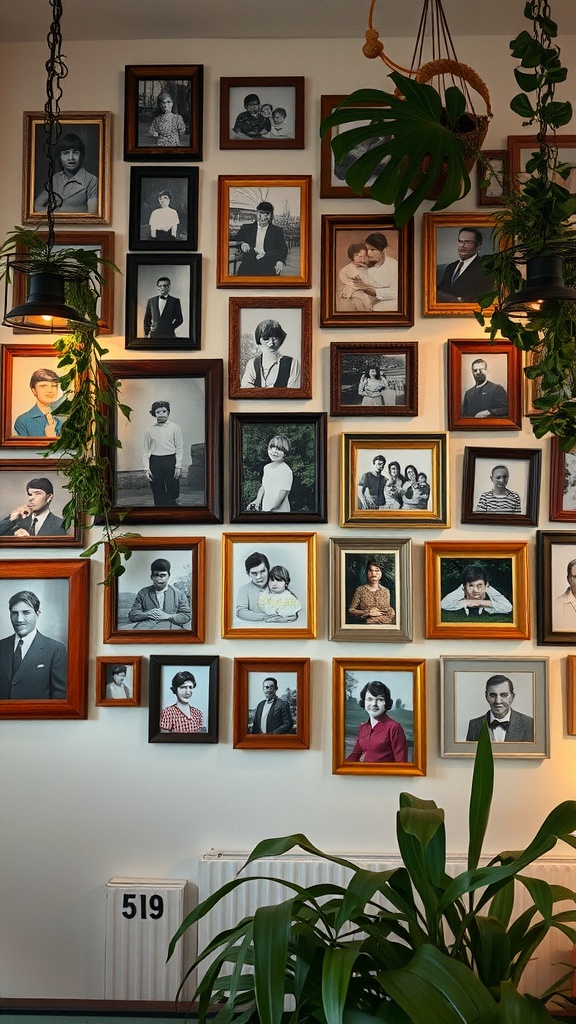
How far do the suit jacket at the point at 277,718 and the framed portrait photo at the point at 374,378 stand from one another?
87 cm

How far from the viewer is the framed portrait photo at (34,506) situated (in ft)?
8.22

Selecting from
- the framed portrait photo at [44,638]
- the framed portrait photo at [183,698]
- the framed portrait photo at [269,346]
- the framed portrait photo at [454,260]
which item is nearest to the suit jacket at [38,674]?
the framed portrait photo at [44,638]

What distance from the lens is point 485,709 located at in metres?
2.44

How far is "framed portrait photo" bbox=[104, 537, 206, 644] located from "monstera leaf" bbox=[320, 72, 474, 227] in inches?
43.8

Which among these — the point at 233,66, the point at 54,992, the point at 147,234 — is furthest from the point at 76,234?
the point at 54,992

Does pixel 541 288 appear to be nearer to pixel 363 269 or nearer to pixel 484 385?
pixel 484 385

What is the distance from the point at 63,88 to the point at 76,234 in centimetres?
47

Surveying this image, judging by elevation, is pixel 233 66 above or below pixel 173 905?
above

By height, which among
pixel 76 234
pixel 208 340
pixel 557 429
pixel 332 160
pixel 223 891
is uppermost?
pixel 332 160

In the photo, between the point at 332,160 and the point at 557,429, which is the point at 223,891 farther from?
the point at 332,160

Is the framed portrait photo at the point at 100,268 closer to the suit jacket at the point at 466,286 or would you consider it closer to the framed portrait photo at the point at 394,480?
the framed portrait photo at the point at 394,480

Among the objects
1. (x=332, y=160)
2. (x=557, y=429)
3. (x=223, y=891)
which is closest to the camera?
(x=223, y=891)

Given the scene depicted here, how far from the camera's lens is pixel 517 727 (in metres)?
2.44

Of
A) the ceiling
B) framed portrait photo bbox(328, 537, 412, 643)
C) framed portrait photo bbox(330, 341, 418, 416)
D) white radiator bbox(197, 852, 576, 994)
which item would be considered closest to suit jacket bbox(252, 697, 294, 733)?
framed portrait photo bbox(328, 537, 412, 643)
